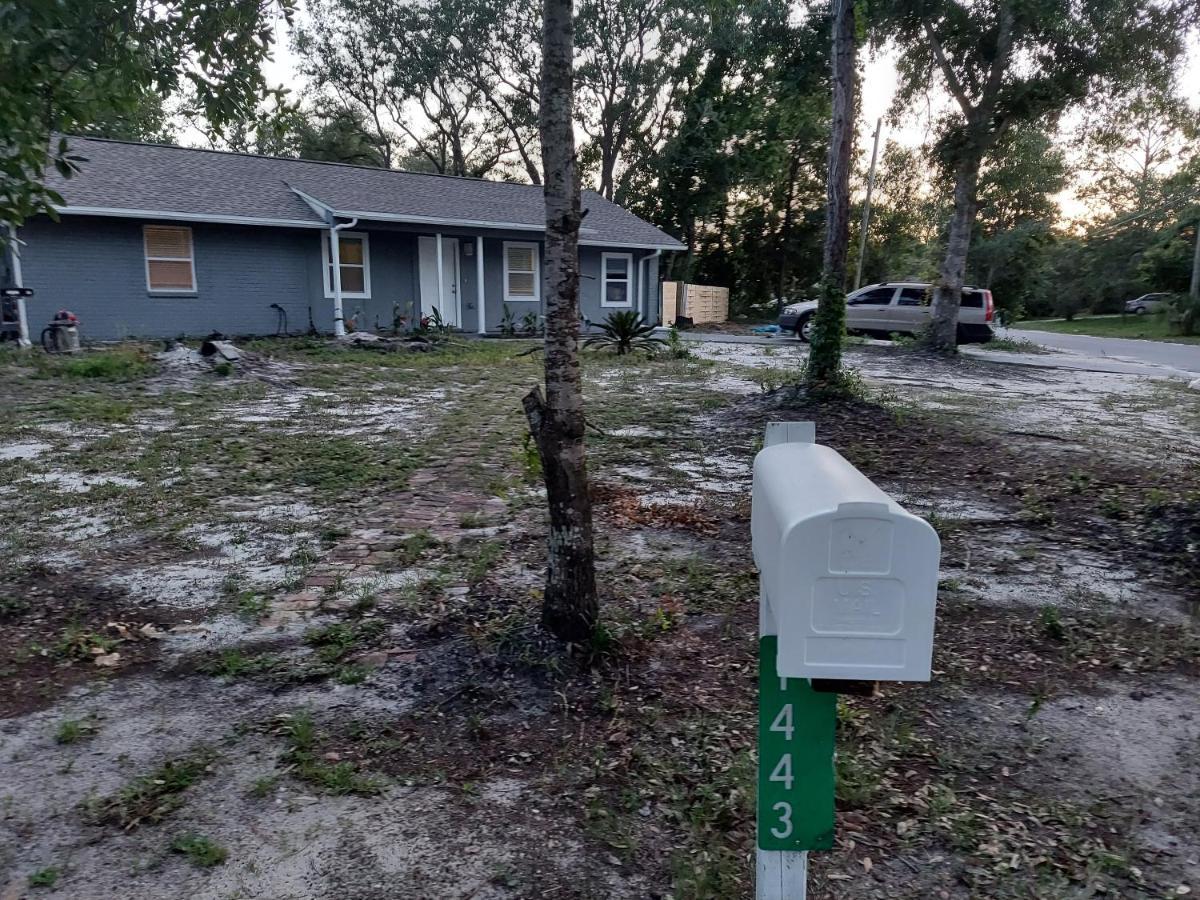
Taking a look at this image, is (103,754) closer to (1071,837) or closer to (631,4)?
(1071,837)

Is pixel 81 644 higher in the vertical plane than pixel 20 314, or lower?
lower

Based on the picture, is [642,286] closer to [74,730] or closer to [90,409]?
[90,409]

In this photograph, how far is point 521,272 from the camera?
Result: 2125cm

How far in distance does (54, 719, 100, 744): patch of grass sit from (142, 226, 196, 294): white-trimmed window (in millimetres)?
15337

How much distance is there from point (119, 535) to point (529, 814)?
12.1 ft

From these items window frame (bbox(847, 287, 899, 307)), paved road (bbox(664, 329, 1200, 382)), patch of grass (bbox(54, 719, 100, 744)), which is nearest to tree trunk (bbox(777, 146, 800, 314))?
paved road (bbox(664, 329, 1200, 382))

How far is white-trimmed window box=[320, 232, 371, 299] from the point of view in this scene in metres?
18.5

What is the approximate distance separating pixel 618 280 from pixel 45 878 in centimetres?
2181

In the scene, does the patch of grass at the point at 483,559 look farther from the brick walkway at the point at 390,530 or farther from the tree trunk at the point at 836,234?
the tree trunk at the point at 836,234

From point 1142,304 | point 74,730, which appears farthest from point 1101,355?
point 1142,304

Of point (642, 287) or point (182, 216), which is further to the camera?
point (642, 287)

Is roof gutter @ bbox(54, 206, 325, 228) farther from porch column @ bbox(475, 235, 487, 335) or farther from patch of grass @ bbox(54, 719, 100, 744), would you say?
patch of grass @ bbox(54, 719, 100, 744)

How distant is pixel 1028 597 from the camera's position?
4.18 metres

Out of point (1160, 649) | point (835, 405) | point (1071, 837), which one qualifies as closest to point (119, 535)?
point (1071, 837)
